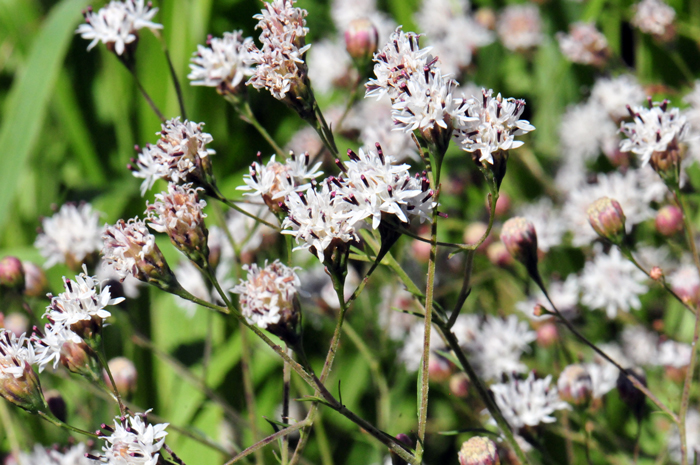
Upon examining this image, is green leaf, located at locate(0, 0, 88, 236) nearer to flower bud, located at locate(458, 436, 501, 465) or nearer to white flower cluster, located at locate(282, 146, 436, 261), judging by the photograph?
white flower cluster, located at locate(282, 146, 436, 261)

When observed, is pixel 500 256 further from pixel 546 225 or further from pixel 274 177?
pixel 274 177

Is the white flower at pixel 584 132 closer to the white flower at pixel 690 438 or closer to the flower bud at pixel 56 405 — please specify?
the white flower at pixel 690 438

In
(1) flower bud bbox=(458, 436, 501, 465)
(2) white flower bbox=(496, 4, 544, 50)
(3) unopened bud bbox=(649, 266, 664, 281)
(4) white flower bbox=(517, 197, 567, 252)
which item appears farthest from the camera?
(2) white flower bbox=(496, 4, 544, 50)

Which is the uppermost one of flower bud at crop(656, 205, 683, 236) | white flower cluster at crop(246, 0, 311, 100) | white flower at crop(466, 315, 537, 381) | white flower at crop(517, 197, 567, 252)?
white flower cluster at crop(246, 0, 311, 100)

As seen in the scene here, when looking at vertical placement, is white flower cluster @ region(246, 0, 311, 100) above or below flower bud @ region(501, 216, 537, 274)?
above

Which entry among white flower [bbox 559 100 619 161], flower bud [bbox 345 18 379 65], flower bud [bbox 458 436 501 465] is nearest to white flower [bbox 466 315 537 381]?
flower bud [bbox 458 436 501 465]

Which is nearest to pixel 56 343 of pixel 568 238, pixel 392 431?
pixel 392 431
